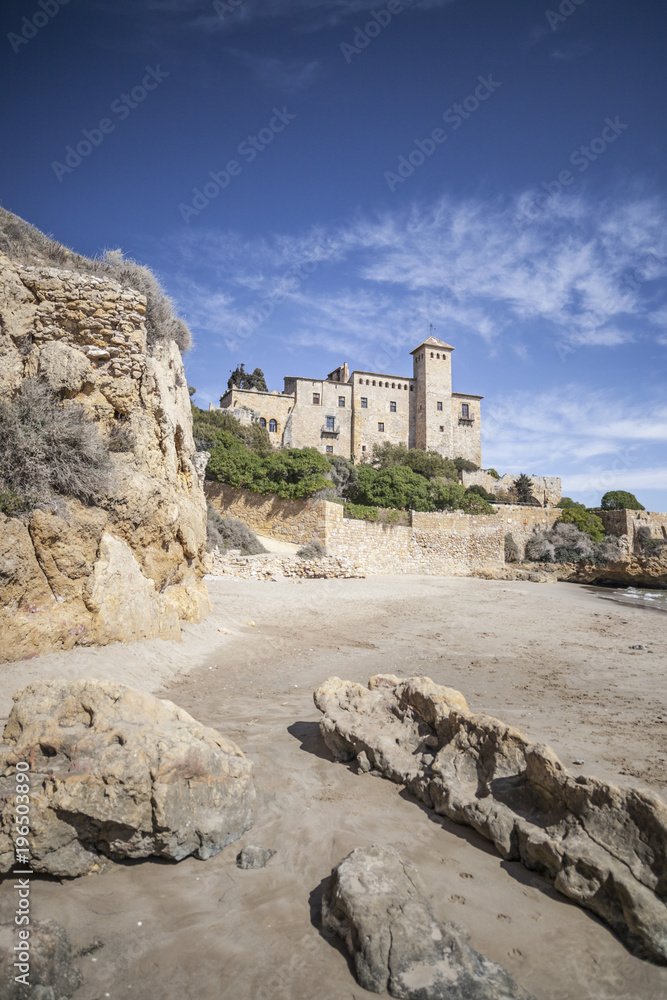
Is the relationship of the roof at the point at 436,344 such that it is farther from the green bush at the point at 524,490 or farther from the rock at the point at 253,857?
the rock at the point at 253,857

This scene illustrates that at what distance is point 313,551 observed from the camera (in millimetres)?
21094

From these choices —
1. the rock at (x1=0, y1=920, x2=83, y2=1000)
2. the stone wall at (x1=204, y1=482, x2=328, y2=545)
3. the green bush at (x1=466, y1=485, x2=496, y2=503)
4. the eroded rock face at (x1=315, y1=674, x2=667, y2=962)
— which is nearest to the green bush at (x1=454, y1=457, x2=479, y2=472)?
the green bush at (x1=466, y1=485, x2=496, y2=503)

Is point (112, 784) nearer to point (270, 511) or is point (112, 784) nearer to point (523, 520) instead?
point (270, 511)

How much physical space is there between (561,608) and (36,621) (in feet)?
44.2

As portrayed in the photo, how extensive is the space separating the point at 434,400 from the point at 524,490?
43.0 feet

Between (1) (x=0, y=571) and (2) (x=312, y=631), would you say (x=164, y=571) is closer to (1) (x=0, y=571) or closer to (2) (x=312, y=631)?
(1) (x=0, y=571)

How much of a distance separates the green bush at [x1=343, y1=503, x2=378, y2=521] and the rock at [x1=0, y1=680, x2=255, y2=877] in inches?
843

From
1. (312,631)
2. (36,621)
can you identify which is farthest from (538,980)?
(312,631)

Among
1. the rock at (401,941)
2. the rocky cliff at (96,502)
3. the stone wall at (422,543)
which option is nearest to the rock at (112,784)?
the rock at (401,941)

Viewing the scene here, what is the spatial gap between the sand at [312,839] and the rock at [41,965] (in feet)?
0.24

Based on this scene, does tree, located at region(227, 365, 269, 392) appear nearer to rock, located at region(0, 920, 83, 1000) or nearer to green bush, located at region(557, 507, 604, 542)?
green bush, located at region(557, 507, 604, 542)

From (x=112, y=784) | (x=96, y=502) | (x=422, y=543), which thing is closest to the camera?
(x=112, y=784)

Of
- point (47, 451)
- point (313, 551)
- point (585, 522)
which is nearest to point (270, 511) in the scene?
point (313, 551)

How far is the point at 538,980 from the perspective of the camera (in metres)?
2.02
